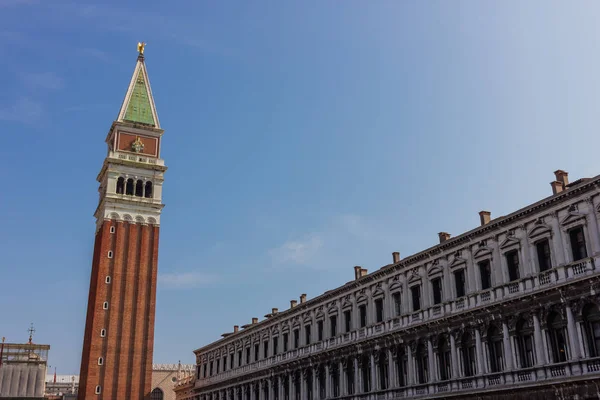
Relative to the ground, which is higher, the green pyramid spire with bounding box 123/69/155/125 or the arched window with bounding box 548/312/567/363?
the green pyramid spire with bounding box 123/69/155/125

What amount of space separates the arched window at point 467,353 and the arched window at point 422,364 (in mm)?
3122

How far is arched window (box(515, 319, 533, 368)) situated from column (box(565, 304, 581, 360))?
2268 mm

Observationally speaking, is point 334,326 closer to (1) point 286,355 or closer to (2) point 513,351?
(1) point 286,355

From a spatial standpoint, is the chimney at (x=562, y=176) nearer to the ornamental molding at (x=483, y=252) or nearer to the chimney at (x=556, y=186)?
the chimney at (x=556, y=186)

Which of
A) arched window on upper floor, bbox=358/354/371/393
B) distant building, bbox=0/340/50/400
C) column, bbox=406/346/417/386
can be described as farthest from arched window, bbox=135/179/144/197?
column, bbox=406/346/417/386

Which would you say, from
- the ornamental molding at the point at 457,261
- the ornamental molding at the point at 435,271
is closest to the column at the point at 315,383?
the ornamental molding at the point at 435,271

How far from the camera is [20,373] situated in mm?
56969

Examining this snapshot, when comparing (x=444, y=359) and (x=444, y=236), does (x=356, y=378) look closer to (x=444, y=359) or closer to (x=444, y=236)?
(x=444, y=359)

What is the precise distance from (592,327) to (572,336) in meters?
0.94

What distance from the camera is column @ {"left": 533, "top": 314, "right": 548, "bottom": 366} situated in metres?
28.8

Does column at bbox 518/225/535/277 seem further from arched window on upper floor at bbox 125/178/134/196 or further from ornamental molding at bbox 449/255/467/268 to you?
arched window on upper floor at bbox 125/178/134/196

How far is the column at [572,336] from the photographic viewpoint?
27.3 meters

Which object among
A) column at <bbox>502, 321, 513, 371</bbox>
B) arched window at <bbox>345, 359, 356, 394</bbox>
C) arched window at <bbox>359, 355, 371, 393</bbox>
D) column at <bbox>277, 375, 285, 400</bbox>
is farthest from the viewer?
column at <bbox>277, 375, 285, 400</bbox>

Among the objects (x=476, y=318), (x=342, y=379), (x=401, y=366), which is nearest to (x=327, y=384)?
(x=342, y=379)
